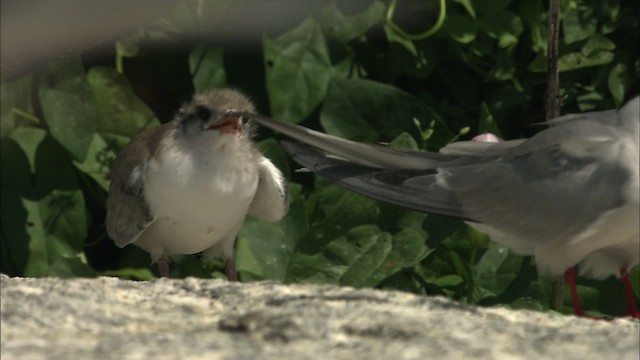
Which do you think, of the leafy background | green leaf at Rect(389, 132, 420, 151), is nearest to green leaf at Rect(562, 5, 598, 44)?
the leafy background

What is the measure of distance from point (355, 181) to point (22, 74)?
1.85m

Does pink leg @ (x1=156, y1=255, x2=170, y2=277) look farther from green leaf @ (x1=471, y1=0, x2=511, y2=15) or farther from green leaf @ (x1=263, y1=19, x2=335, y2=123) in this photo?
green leaf @ (x1=471, y1=0, x2=511, y2=15)

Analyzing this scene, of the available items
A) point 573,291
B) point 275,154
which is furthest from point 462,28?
point 573,291

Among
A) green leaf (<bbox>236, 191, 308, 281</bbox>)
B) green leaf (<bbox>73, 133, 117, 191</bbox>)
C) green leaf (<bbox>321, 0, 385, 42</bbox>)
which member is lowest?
green leaf (<bbox>236, 191, 308, 281</bbox>)

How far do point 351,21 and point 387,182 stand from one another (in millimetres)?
1444

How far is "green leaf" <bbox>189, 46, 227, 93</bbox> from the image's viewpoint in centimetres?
498

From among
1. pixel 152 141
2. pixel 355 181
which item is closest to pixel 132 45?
pixel 152 141

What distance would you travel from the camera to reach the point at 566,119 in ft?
11.9

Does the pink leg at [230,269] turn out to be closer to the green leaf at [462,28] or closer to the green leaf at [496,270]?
the green leaf at [496,270]

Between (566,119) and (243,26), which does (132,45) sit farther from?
(566,119)

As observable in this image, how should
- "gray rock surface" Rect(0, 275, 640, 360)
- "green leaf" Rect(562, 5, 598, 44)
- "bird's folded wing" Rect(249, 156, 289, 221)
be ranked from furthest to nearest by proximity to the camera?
"green leaf" Rect(562, 5, 598, 44) < "bird's folded wing" Rect(249, 156, 289, 221) < "gray rock surface" Rect(0, 275, 640, 360)

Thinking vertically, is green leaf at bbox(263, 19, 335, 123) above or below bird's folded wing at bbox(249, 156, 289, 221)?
above

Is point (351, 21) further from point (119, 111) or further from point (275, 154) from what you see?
point (119, 111)

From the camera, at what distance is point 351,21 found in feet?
16.3
